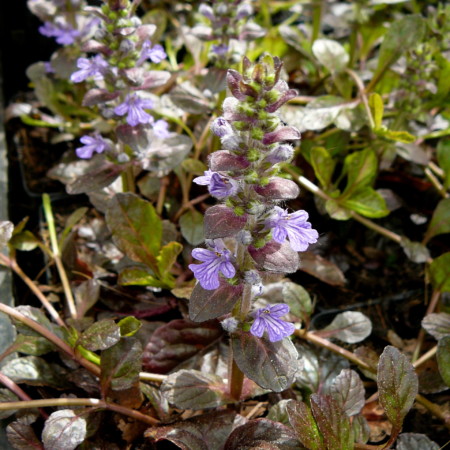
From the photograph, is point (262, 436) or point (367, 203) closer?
point (262, 436)

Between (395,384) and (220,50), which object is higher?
(220,50)

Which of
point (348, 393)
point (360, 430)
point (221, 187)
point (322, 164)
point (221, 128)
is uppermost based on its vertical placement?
point (221, 128)

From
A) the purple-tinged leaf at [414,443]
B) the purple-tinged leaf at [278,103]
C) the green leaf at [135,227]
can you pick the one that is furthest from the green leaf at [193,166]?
the purple-tinged leaf at [414,443]

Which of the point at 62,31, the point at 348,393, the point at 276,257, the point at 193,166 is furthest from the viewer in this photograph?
the point at 62,31

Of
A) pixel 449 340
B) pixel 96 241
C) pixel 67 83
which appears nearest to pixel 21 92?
pixel 67 83

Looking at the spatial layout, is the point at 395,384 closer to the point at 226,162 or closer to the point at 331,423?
the point at 331,423

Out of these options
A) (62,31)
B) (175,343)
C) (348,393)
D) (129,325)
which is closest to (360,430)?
(348,393)

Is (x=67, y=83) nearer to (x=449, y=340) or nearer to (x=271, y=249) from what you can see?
(x=271, y=249)
